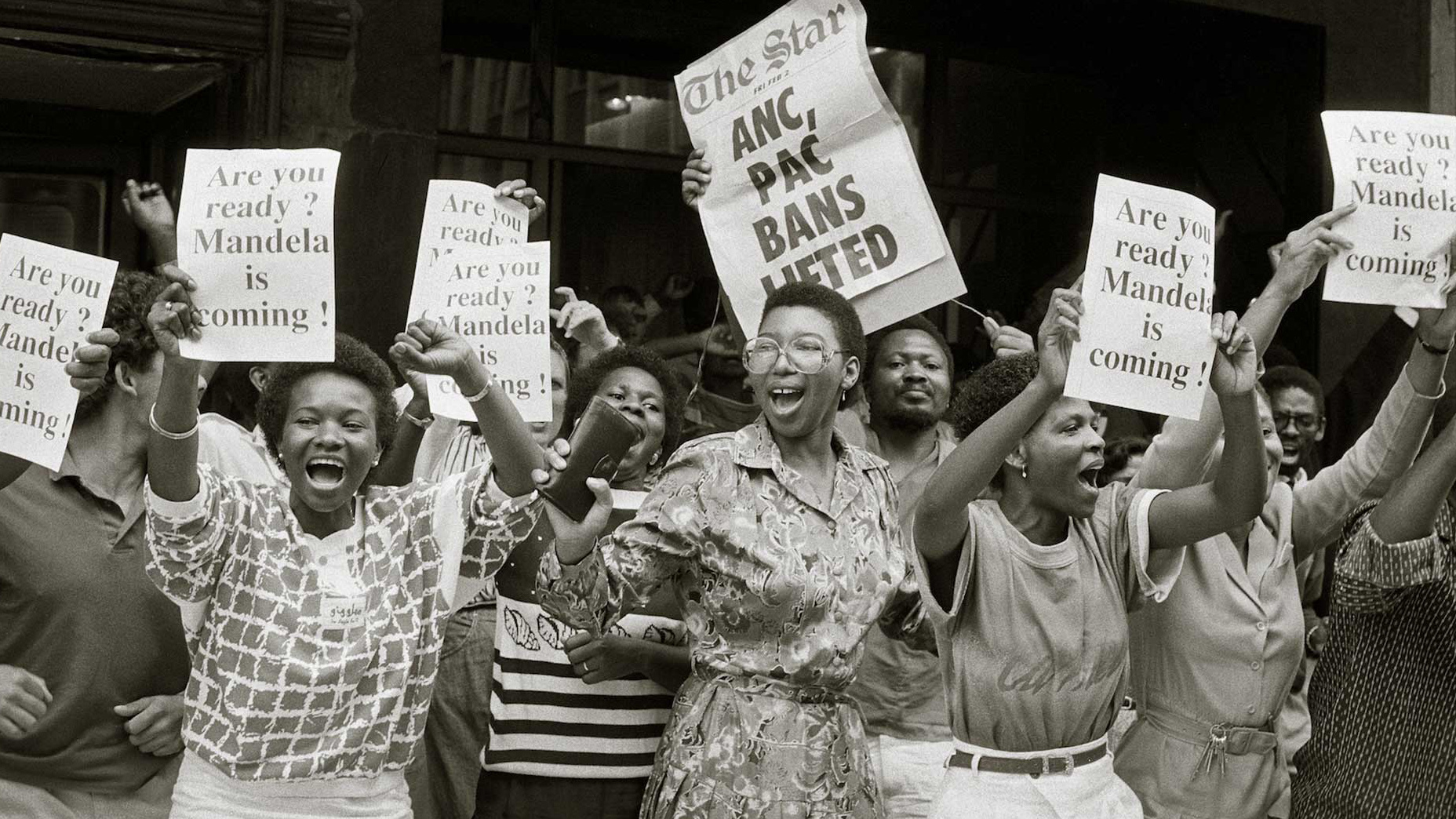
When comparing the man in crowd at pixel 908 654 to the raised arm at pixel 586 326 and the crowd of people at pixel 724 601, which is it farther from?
the raised arm at pixel 586 326

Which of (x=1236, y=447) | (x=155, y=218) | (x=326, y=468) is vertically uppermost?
(x=155, y=218)

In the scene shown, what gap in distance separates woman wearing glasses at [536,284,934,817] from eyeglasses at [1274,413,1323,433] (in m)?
2.64

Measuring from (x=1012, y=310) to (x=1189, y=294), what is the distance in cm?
464

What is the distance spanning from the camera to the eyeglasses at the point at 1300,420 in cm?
621

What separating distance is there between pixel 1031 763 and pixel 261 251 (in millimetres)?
2024

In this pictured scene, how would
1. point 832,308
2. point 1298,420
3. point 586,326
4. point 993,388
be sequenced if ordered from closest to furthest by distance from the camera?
1. point 832,308
2. point 993,388
3. point 586,326
4. point 1298,420

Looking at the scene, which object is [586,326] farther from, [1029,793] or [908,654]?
[1029,793]

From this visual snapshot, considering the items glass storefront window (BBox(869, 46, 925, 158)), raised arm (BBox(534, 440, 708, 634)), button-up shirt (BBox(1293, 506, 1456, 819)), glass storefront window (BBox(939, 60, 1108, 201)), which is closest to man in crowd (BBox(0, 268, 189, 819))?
raised arm (BBox(534, 440, 708, 634))

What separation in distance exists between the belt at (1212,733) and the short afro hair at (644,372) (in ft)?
4.89

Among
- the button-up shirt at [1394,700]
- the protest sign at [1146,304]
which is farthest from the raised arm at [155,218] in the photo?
the button-up shirt at [1394,700]

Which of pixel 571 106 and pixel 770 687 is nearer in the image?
pixel 770 687

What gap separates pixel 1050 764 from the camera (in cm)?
398

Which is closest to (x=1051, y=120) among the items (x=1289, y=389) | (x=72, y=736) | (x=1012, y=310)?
(x=1012, y=310)

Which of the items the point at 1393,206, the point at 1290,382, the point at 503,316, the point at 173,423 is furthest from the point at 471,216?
the point at 1290,382
